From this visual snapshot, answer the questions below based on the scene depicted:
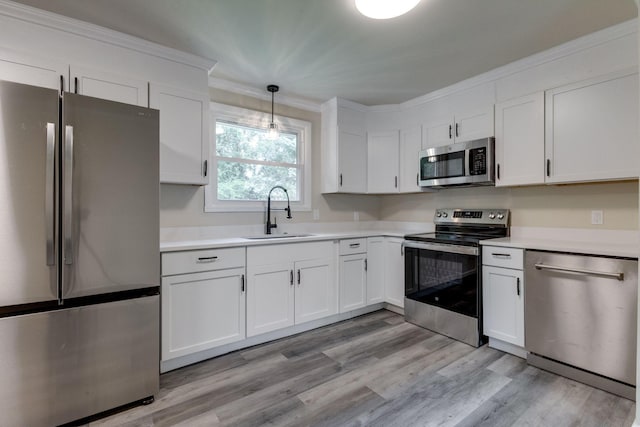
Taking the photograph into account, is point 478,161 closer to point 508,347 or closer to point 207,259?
point 508,347

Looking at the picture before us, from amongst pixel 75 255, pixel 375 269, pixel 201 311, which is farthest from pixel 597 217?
pixel 75 255

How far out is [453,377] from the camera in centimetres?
216

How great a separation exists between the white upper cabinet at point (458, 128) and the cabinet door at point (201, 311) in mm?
2401

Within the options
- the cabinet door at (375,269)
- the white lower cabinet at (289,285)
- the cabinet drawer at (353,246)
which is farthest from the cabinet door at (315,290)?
the cabinet door at (375,269)

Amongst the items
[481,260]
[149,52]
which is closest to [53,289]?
[149,52]

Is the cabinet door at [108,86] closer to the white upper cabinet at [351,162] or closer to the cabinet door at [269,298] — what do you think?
the cabinet door at [269,298]

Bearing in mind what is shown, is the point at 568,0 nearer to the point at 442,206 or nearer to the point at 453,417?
the point at 442,206

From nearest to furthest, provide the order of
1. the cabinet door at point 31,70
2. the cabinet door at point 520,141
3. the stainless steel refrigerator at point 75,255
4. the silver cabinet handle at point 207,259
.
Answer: the stainless steel refrigerator at point 75,255 < the cabinet door at point 31,70 < the silver cabinet handle at point 207,259 < the cabinet door at point 520,141

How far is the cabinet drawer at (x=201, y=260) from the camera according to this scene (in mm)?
2213

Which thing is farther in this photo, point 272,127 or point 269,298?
point 272,127

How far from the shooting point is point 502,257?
2484mm

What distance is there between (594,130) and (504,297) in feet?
4.57

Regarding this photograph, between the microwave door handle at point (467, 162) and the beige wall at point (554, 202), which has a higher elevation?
the microwave door handle at point (467, 162)

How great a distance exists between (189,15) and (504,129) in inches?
104
